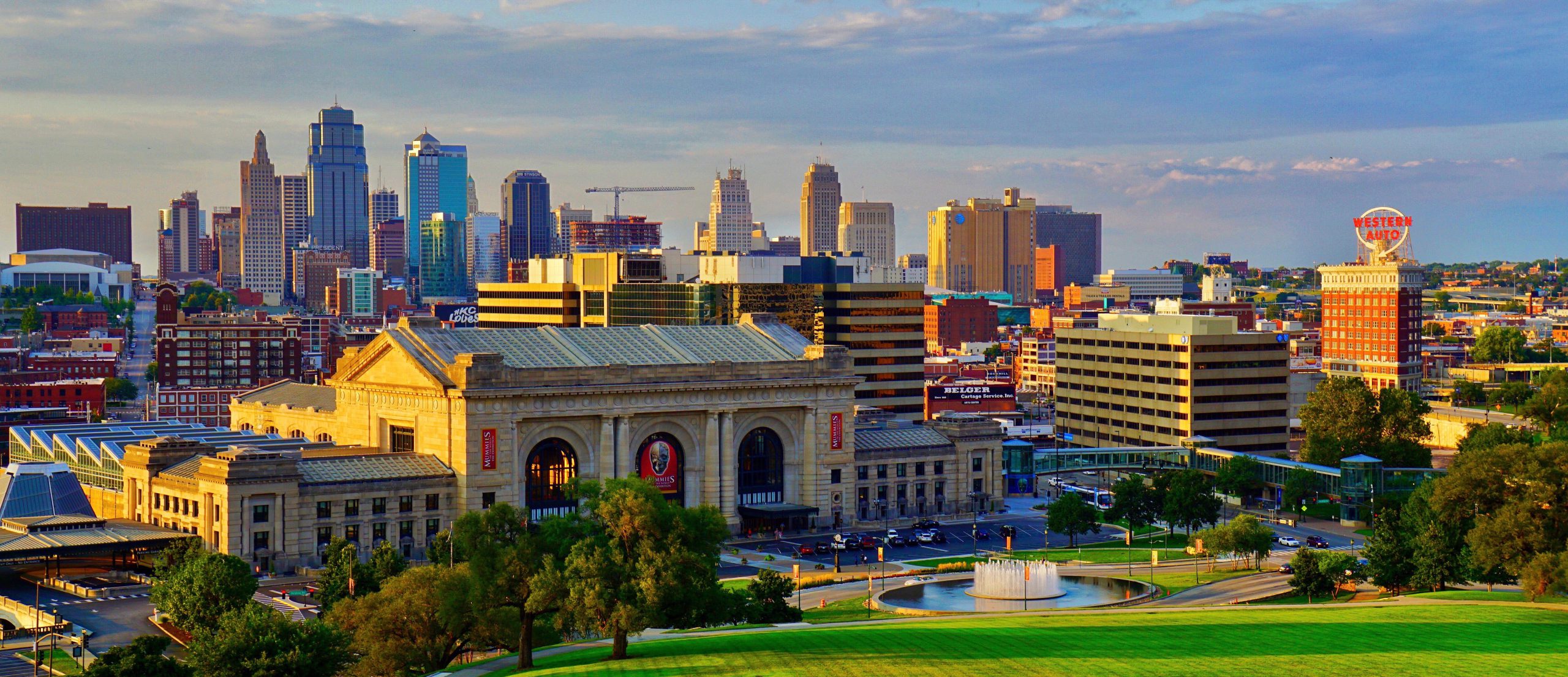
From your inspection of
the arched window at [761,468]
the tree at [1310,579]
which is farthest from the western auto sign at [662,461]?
the tree at [1310,579]

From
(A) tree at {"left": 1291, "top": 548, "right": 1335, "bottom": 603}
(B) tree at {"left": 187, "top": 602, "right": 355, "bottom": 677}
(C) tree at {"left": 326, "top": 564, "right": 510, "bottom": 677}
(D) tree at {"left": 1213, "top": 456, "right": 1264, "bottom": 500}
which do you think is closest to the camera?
(B) tree at {"left": 187, "top": 602, "right": 355, "bottom": 677}

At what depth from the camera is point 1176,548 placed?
166 meters

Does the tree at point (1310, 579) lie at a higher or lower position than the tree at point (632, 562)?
lower

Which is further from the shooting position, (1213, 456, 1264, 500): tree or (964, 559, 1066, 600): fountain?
(1213, 456, 1264, 500): tree

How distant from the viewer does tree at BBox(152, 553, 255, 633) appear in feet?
388

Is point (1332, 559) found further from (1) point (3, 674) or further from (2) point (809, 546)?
(1) point (3, 674)

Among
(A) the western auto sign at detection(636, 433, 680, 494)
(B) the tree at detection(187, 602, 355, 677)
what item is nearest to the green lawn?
(B) the tree at detection(187, 602, 355, 677)

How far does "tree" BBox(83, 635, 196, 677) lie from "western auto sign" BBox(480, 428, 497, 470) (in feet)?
200

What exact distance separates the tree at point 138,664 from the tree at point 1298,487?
395 feet

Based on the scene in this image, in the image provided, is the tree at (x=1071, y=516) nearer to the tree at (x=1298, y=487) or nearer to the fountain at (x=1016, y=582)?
the fountain at (x=1016, y=582)

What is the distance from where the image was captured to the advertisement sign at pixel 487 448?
161 meters

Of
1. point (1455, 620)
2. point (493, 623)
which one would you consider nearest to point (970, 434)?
point (1455, 620)

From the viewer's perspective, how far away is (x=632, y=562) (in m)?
103

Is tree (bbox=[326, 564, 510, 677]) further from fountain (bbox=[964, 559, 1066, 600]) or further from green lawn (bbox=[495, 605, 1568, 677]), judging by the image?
fountain (bbox=[964, 559, 1066, 600])
